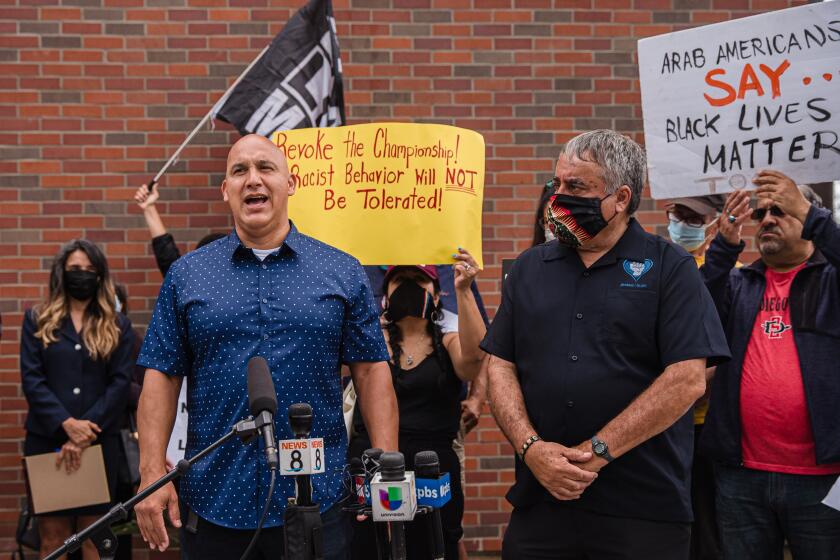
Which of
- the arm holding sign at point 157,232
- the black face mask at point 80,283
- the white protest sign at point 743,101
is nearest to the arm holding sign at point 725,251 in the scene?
the white protest sign at point 743,101

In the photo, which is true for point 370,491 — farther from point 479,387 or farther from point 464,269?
point 479,387

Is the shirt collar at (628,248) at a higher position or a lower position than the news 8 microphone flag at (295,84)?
lower

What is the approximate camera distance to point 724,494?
4074 mm

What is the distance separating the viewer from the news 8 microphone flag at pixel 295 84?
538cm

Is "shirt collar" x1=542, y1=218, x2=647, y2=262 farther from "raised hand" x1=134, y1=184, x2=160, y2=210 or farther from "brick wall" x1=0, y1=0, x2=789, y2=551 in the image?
"raised hand" x1=134, y1=184, x2=160, y2=210

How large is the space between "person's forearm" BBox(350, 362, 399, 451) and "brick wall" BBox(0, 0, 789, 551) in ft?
9.26

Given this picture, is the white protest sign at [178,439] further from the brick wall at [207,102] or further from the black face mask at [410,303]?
the black face mask at [410,303]

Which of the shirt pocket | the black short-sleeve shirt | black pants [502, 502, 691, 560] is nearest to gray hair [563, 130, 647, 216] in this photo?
the black short-sleeve shirt

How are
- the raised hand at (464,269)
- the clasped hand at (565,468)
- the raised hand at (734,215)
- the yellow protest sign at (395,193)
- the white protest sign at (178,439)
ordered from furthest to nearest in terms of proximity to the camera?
the white protest sign at (178,439)
the yellow protest sign at (395,193)
the raised hand at (464,269)
the raised hand at (734,215)
the clasped hand at (565,468)

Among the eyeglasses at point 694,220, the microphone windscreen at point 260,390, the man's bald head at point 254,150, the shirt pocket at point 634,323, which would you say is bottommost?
the microphone windscreen at point 260,390

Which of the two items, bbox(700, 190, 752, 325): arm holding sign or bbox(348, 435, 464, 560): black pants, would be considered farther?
bbox(348, 435, 464, 560): black pants

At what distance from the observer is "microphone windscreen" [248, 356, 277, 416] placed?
238 centimetres

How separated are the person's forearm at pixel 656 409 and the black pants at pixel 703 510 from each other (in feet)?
4.87

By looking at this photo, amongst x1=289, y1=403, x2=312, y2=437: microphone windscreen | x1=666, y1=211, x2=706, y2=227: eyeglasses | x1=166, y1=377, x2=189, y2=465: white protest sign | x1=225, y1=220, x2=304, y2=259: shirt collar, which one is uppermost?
x1=666, y1=211, x2=706, y2=227: eyeglasses
